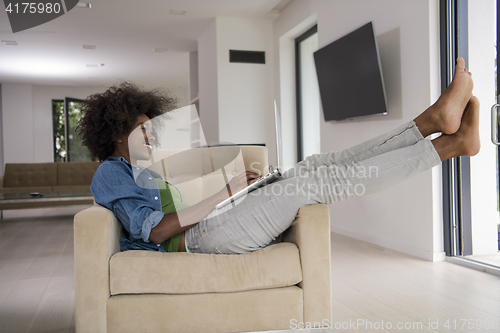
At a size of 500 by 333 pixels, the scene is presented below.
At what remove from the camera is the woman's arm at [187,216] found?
4.55 feet

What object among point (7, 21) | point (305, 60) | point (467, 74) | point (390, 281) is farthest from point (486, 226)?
point (7, 21)

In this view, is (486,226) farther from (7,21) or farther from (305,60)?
(7,21)

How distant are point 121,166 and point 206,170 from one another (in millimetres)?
810

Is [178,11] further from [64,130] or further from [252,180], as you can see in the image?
[64,130]

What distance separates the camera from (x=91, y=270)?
1.28 m

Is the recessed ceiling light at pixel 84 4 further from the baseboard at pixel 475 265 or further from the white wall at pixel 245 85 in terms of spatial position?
the baseboard at pixel 475 265

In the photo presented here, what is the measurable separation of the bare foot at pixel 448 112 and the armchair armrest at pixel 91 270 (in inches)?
48.0

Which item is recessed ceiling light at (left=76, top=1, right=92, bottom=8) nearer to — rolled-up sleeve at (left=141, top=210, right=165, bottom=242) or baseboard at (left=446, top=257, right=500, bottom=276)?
rolled-up sleeve at (left=141, top=210, right=165, bottom=242)

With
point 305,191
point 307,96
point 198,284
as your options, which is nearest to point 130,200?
point 198,284

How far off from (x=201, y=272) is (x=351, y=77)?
8.26ft

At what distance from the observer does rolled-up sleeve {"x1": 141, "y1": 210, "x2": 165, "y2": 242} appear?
4.47ft

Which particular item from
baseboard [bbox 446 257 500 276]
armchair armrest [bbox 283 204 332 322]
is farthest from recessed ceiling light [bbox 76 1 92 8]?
baseboard [bbox 446 257 500 276]

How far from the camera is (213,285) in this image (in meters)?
1.35

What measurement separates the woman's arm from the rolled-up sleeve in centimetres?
2
